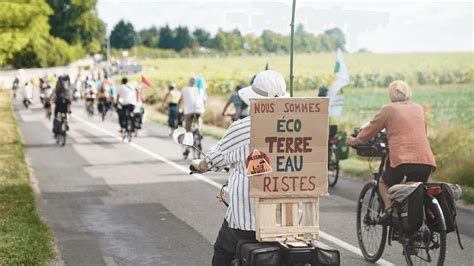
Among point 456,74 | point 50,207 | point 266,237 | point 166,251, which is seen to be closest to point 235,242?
point 266,237

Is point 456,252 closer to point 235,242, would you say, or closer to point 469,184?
point 235,242

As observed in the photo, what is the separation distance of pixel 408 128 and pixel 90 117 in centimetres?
3503

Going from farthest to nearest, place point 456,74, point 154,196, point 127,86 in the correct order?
point 456,74 < point 127,86 < point 154,196

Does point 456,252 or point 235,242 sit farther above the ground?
point 235,242

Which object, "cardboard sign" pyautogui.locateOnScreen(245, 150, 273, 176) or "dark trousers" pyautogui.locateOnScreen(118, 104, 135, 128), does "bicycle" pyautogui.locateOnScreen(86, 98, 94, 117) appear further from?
"cardboard sign" pyautogui.locateOnScreen(245, 150, 273, 176)

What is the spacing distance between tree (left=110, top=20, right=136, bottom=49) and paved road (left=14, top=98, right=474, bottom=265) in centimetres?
16792

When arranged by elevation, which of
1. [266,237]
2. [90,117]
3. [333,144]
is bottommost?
[90,117]

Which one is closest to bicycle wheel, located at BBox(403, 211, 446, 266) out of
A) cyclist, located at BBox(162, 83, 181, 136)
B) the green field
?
the green field

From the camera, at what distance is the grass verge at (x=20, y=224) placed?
8.99 metres

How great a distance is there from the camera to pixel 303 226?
543cm

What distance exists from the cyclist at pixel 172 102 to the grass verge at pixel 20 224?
30.6ft

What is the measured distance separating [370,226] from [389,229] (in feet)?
2.05

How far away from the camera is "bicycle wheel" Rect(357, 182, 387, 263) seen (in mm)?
8516

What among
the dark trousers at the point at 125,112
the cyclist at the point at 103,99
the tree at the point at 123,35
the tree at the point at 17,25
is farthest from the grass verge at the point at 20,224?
the tree at the point at 123,35
